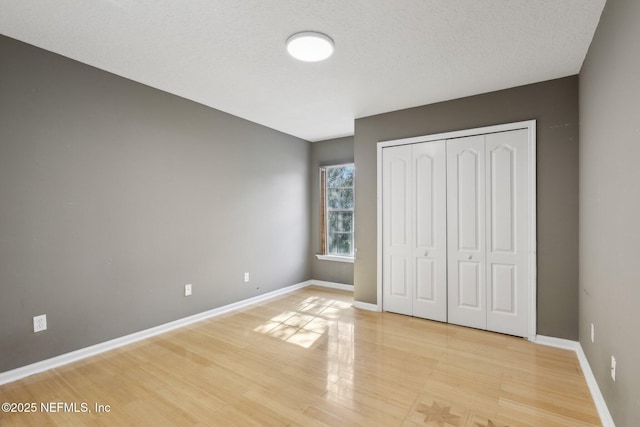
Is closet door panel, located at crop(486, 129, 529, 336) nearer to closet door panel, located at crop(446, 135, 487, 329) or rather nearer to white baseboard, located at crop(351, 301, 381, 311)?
closet door panel, located at crop(446, 135, 487, 329)

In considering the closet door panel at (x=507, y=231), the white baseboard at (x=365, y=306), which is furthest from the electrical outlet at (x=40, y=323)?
the closet door panel at (x=507, y=231)

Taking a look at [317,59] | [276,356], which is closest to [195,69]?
[317,59]

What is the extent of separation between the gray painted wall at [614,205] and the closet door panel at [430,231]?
4.33ft

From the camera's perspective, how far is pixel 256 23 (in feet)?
7.14

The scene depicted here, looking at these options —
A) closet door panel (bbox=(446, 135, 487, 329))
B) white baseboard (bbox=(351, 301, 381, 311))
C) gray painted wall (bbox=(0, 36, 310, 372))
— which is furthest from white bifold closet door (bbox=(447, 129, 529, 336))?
gray painted wall (bbox=(0, 36, 310, 372))

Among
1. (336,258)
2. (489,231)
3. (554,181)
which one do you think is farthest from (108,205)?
(554,181)

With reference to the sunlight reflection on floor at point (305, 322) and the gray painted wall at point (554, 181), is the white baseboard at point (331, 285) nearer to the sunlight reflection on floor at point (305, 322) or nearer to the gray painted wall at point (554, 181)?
the sunlight reflection on floor at point (305, 322)

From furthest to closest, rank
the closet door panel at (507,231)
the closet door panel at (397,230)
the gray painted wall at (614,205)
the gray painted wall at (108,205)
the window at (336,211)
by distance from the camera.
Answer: the window at (336,211) < the closet door panel at (397,230) < the closet door panel at (507,231) < the gray painted wall at (108,205) < the gray painted wall at (614,205)

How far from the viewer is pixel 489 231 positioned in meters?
3.32

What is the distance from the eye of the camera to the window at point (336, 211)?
5410 millimetres

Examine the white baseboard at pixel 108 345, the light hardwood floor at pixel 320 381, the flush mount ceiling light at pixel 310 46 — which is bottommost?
the light hardwood floor at pixel 320 381

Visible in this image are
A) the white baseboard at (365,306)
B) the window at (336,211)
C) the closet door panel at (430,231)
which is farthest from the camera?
the window at (336,211)

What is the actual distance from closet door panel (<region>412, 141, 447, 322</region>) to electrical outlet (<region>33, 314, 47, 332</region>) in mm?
3712

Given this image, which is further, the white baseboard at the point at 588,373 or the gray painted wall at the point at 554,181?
the gray painted wall at the point at 554,181
